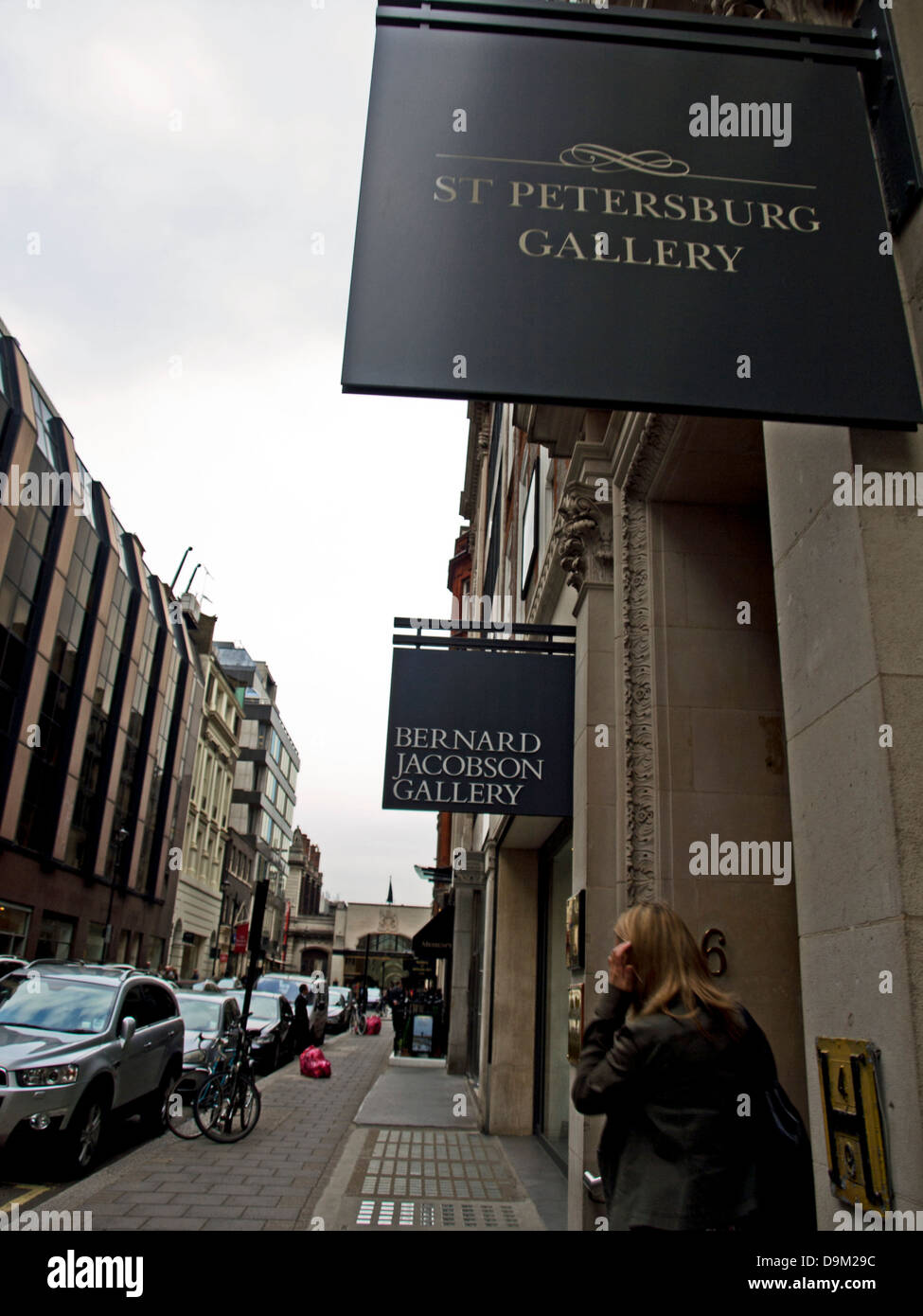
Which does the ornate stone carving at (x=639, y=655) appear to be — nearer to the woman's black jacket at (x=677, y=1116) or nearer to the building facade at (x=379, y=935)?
the woman's black jacket at (x=677, y=1116)

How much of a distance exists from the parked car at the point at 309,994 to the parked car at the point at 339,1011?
26.8 feet

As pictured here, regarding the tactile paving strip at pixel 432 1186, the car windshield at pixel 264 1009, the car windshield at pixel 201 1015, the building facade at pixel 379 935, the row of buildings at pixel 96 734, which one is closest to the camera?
the tactile paving strip at pixel 432 1186

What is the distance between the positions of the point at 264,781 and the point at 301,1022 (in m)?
54.7

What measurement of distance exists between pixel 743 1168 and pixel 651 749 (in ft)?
11.7

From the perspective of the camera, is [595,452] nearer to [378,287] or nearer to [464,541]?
[378,287]

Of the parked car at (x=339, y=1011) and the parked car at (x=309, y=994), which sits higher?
the parked car at (x=309, y=994)

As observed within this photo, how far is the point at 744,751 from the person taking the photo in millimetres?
5789

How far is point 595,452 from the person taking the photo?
6.95 metres

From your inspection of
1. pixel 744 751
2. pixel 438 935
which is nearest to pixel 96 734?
pixel 438 935

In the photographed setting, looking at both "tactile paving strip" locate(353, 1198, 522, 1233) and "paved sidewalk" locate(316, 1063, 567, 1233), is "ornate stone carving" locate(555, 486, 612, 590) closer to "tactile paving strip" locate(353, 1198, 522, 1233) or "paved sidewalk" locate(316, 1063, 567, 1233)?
"paved sidewalk" locate(316, 1063, 567, 1233)

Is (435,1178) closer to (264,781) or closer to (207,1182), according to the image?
(207,1182)

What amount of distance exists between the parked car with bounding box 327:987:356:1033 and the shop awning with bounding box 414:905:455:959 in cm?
1023

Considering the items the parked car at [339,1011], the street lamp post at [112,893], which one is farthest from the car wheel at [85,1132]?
the street lamp post at [112,893]

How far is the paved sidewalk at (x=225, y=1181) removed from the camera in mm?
6566
